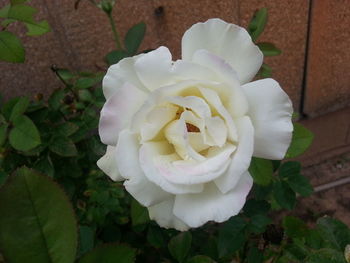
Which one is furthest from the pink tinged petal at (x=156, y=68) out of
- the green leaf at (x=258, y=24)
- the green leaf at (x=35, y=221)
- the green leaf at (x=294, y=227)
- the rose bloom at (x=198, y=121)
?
the green leaf at (x=294, y=227)

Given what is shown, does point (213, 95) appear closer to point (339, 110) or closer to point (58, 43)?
point (58, 43)

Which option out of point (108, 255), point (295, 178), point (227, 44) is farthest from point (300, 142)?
point (108, 255)

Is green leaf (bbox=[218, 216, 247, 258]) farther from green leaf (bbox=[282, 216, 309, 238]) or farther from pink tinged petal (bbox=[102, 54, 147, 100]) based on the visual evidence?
pink tinged petal (bbox=[102, 54, 147, 100])

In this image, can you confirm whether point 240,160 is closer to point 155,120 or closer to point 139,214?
point 155,120

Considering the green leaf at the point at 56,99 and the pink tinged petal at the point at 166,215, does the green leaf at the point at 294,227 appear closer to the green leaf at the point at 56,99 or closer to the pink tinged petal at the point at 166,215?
the pink tinged petal at the point at 166,215

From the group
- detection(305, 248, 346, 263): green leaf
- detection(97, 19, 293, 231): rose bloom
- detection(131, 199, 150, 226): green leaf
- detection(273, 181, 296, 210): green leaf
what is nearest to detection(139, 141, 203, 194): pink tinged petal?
detection(97, 19, 293, 231): rose bloom
